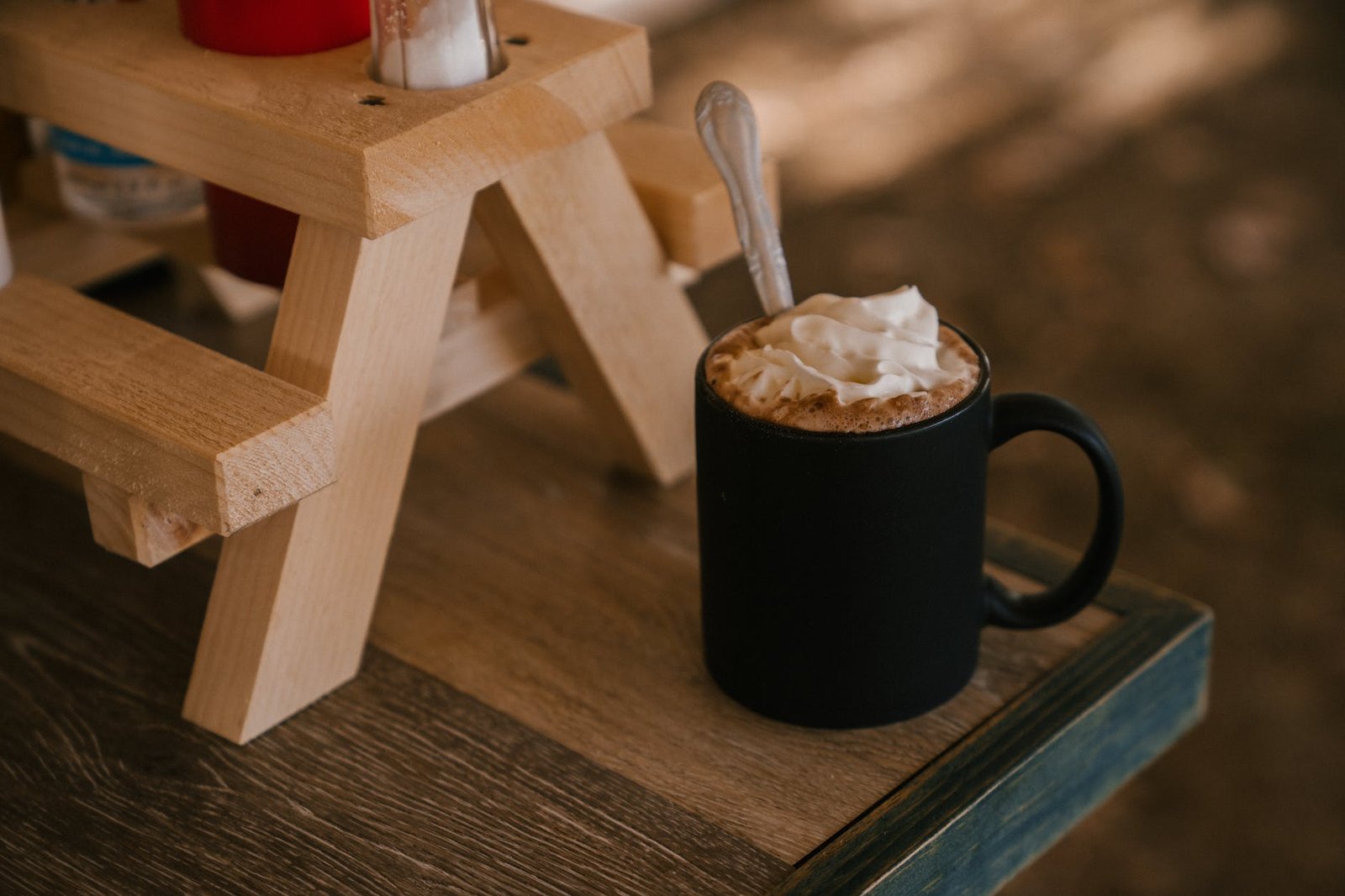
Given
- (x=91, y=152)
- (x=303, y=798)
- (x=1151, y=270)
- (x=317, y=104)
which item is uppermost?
(x=317, y=104)

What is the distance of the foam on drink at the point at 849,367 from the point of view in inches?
19.7

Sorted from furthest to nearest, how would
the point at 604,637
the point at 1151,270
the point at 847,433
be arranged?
the point at 1151,270 → the point at 604,637 → the point at 847,433

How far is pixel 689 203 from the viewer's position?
2.13 feet

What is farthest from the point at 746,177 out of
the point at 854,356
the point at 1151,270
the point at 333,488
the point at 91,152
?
the point at 1151,270

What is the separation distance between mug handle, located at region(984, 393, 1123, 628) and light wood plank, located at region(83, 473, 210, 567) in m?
0.29

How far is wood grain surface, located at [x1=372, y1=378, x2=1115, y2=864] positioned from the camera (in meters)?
0.54

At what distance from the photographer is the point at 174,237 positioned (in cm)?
74

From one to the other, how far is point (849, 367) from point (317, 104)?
0.21m

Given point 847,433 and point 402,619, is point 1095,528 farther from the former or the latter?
point 402,619

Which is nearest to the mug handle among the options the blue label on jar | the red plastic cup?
the red plastic cup

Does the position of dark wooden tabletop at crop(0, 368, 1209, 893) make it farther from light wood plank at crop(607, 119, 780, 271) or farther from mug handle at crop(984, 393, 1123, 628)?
light wood plank at crop(607, 119, 780, 271)

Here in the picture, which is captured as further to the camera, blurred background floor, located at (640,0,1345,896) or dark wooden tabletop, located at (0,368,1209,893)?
blurred background floor, located at (640,0,1345,896)

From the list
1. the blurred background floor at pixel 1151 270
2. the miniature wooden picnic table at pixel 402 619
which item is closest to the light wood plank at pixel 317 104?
the miniature wooden picnic table at pixel 402 619

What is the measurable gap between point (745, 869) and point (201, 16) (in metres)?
0.37
